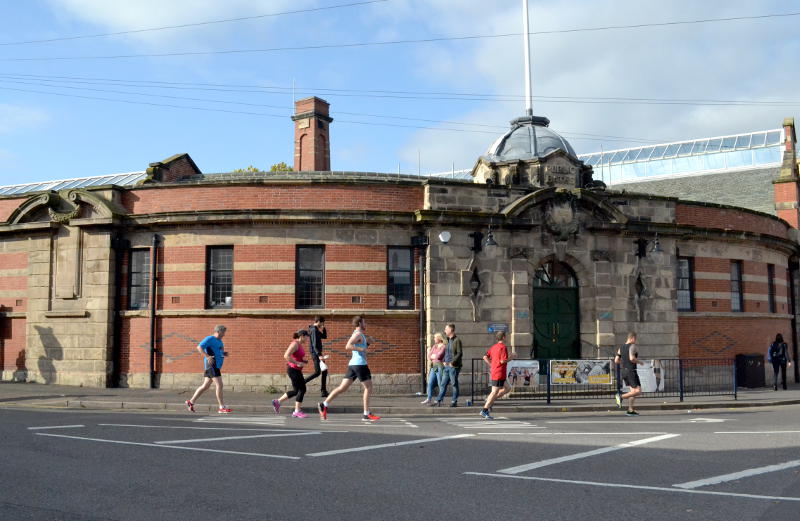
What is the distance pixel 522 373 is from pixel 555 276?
3.71m

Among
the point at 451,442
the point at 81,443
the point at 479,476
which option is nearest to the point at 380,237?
the point at 451,442

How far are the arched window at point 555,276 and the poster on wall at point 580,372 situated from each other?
2791 millimetres

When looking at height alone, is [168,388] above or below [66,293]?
below

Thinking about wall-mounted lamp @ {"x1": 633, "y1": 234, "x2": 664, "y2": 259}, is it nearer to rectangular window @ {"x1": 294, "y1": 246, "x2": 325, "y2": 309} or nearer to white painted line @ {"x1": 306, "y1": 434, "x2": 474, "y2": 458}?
rectangular window @ {"x1": 294, "y1": 246, "x2": 325, "y2": 309}

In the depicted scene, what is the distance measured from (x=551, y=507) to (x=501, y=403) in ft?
35.7

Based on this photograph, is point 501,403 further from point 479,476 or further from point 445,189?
point 479,476

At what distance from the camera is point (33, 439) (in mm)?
10391

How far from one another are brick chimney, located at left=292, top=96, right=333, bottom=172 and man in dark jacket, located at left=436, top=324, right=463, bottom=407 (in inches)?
841

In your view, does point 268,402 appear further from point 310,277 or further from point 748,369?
point 748,369

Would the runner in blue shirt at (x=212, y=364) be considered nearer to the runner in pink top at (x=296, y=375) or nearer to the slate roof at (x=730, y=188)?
the runner in pink top at (x=296, y=375)

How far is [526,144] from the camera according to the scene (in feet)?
74.6

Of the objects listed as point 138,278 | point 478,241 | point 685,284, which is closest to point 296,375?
point 478,241

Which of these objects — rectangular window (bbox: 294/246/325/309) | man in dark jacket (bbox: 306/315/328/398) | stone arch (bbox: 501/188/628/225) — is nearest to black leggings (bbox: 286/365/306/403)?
man in dark jacket (bbox: 306/315/328/398)

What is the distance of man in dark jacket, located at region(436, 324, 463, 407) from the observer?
16438 mm
